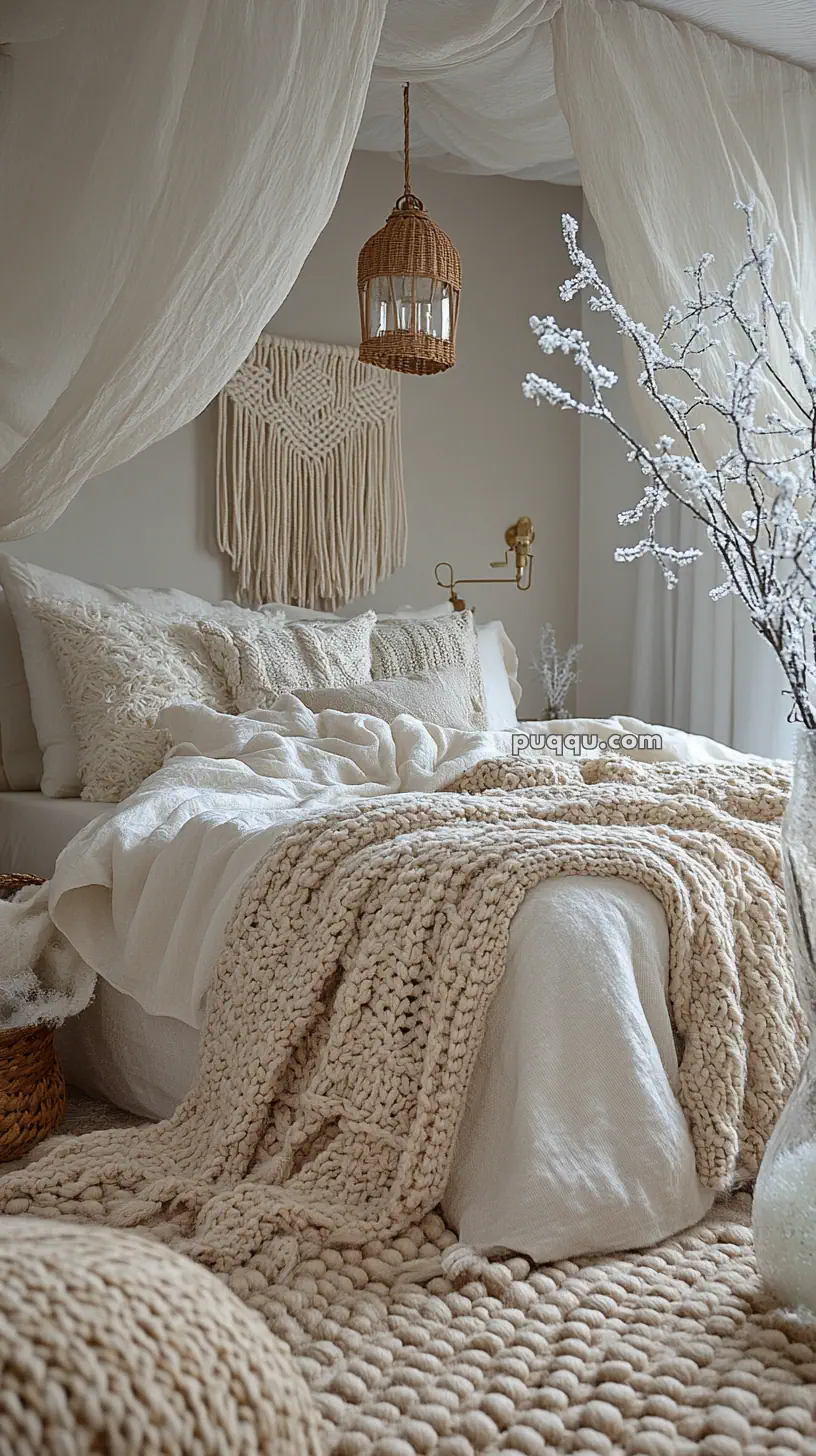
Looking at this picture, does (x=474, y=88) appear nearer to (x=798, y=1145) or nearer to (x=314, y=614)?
(x=314, y=614)

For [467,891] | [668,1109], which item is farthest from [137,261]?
[668,1109]

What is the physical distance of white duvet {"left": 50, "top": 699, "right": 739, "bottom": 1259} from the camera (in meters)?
1.62

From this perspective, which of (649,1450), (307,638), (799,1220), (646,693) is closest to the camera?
(649,1450)

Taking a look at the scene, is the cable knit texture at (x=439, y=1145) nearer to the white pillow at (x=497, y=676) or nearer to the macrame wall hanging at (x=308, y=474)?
the white pillow at (x=497, y=676)

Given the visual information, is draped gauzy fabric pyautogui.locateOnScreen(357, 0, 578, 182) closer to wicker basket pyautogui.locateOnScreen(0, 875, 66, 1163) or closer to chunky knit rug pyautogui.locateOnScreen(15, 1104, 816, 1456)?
wicker basket pyautogui.locateOnScreen(0, 875, 66, 1163)

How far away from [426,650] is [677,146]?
1.35 metres

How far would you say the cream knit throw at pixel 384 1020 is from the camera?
1.70 meters

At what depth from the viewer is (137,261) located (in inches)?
82.7

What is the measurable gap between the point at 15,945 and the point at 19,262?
3.53 feet

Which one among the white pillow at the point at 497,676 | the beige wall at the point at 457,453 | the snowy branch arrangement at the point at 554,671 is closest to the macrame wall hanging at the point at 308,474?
the beige wall at the point at 457,453

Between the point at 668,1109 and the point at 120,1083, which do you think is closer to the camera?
the point at 668,1109

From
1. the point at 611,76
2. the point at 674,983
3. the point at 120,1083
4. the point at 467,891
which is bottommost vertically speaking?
the point at 120,1083

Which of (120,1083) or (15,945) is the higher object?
(15,945)

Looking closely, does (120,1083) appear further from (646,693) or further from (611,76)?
(646,693)
